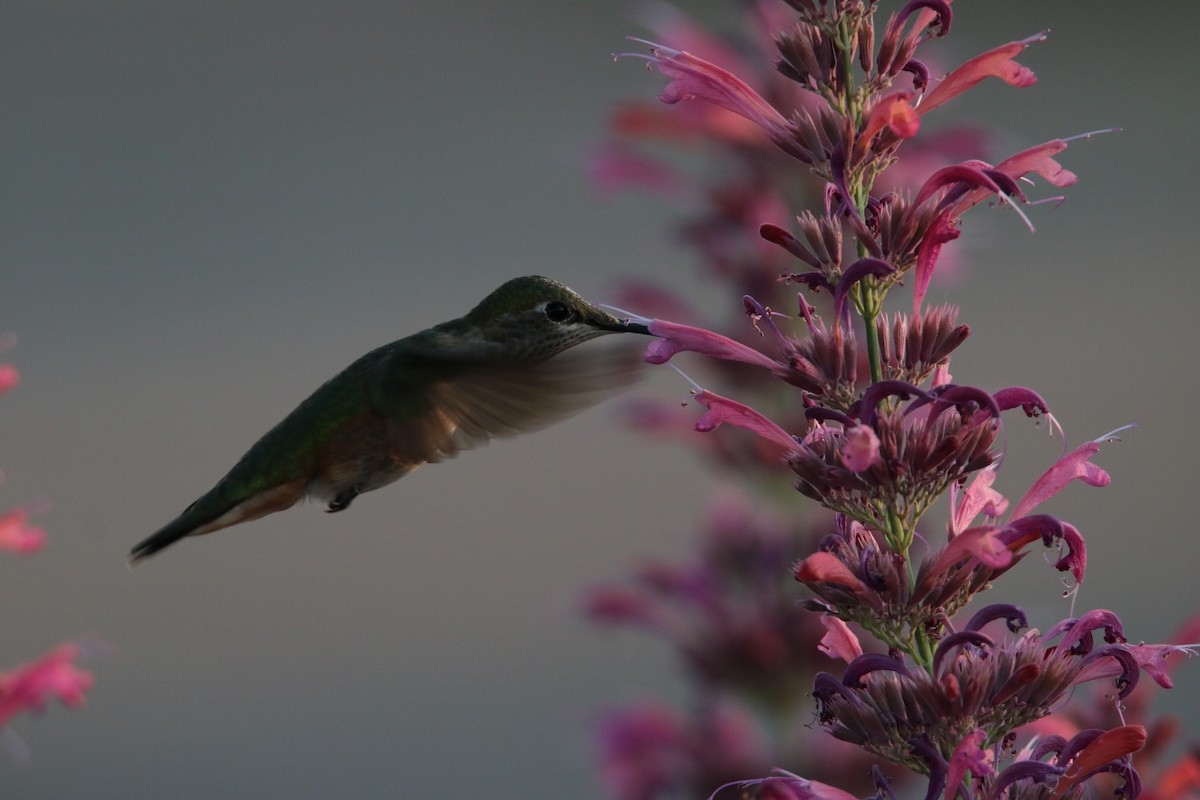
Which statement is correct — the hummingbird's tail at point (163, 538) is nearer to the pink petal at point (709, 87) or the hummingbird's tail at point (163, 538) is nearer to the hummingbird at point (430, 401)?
the hummingbird at point (430, 401)

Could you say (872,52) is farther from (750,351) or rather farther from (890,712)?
(890,712)

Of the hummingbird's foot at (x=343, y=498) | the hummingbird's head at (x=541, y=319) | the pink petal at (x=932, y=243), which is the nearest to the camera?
the pink petal at (x=932, y=243)

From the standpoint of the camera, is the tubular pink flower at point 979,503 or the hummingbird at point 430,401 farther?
the hummingbird at point 430,401

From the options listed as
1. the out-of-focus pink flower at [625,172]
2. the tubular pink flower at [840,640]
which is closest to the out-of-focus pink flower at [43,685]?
the tubular pink flower at [840,640]

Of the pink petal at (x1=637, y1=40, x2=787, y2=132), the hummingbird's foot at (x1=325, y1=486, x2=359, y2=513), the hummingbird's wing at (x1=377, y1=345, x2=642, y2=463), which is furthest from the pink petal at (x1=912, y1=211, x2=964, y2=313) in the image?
the hummingbird's foot at (x1=325, y1=486, x2=359, y2=513)

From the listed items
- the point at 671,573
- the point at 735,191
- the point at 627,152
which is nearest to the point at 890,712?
the point at 735,191

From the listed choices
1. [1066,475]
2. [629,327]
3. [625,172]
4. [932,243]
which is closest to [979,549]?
[1066,475]

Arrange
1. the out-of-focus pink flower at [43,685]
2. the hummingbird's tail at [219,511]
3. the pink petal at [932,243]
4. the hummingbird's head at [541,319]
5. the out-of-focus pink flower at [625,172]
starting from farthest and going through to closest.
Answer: the out-of-focus pink flower at [625,172], the hummingbird's tail at [219,511], the hummingbird's head at [541,319], the out-of-focus pink flower at [43,685], the pink petal at [932,243]

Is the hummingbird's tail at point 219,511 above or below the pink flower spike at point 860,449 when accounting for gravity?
above
